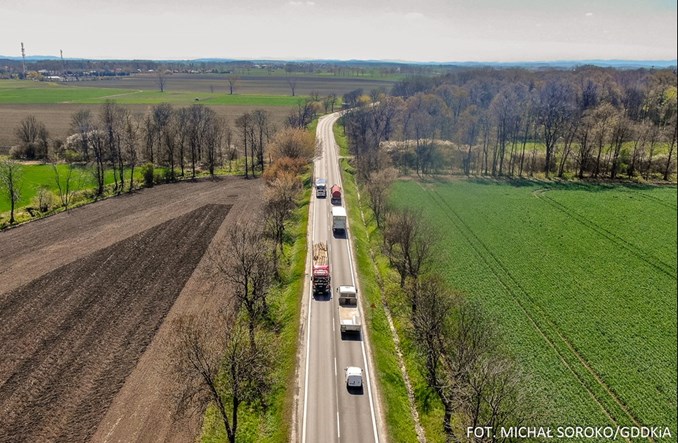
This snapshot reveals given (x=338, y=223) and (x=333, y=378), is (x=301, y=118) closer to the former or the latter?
(x=338, y=223)

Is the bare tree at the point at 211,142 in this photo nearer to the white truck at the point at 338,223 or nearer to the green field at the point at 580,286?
the green field at the point at 580,286

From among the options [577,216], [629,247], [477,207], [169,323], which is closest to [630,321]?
[629,247]

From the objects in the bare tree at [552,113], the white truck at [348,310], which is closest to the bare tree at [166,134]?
the white truck at [348,310]

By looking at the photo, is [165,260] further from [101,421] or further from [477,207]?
[477,207]

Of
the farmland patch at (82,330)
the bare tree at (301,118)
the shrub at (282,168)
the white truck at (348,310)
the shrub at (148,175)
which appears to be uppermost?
the bare tree at (301,118)

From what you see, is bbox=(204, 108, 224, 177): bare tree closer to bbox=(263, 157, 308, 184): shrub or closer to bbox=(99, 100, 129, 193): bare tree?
bbox=(99, 100, 129, 193): bare tree

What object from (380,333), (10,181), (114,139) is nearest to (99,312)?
(380,333)
